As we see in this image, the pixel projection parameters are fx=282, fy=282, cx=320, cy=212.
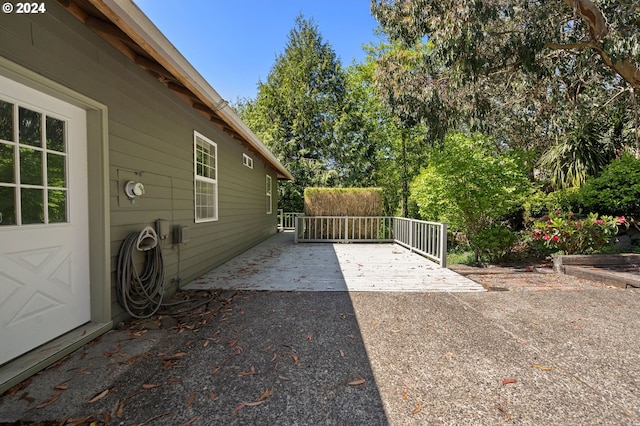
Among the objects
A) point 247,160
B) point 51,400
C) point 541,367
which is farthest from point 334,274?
point 247,160

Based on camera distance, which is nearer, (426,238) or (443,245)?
(443,245)

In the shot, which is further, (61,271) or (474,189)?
(474,189)

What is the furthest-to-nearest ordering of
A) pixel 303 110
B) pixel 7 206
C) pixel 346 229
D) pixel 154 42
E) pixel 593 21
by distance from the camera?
1. pixel 303 110
2. pixel 346 229
3. pixel 593 21
4. pixel 154 42
5. pixel 7 206

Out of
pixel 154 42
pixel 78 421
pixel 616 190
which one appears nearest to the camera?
pixel 78 421

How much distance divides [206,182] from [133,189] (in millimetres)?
1967

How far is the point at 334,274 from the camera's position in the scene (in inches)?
179

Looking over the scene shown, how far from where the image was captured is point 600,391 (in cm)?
171

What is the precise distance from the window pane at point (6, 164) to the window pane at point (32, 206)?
13cm

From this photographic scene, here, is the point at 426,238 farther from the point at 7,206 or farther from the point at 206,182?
the point at 7,206

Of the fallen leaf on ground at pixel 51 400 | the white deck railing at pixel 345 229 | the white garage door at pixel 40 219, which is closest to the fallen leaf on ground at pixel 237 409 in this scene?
the fallen leaf on ground at pixel 51 400

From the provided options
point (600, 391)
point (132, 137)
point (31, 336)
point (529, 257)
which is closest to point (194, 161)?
point (132, 137)

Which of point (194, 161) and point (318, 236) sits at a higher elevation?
point (194, 161)

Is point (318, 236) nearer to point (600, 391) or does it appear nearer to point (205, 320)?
point (205, 320)

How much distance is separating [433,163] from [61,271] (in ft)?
20.4
